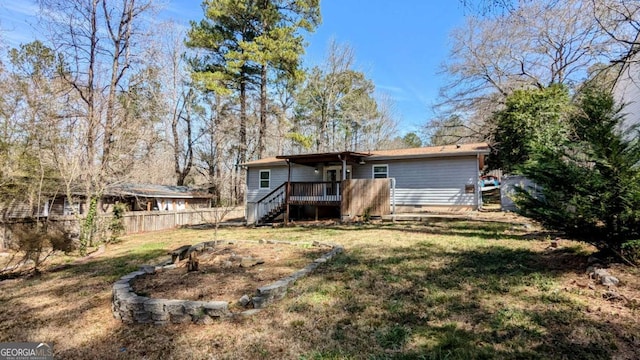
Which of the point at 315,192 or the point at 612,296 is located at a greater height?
the point at 315,192

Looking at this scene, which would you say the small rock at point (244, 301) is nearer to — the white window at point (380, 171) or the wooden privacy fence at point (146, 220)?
the wooden privacy fence at point (146, 220)

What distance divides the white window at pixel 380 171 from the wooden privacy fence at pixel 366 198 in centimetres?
232

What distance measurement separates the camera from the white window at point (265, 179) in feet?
54.6

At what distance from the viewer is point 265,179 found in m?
16.8

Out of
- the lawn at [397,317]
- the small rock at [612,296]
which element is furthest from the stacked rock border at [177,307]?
the small rock at [612,296]

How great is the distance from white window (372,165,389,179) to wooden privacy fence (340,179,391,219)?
2316mm

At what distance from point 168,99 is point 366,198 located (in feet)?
54.9

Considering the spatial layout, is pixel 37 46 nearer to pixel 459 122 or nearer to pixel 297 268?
pixel 297 268

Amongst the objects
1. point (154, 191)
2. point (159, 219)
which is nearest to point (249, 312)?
point (159, 219)

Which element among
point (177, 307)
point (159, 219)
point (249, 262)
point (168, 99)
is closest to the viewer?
point (177, 307)

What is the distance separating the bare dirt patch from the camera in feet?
14.2

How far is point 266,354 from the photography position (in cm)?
288

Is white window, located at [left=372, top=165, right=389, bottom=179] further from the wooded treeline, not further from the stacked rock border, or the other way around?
the stacked rock border

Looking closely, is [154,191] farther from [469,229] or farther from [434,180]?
[469,229]
